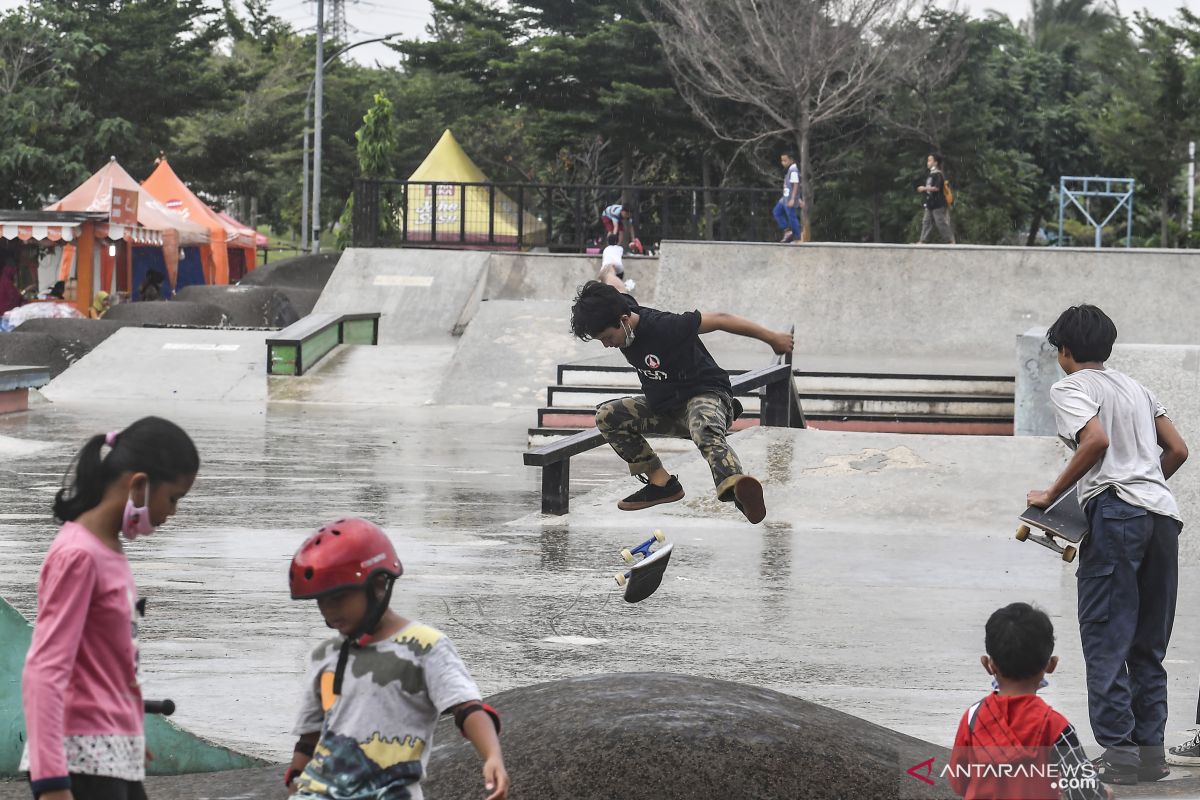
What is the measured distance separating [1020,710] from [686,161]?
41996 mm

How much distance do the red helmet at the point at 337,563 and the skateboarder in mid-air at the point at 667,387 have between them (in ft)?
Answer: 11.9

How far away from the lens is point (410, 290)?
90.0 feet

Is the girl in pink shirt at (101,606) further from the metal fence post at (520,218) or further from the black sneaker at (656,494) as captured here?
the metal fence post at (520,218)

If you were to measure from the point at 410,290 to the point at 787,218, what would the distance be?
707cm

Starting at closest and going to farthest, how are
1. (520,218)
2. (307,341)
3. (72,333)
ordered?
(307,341)
(72,333)
(520,218)

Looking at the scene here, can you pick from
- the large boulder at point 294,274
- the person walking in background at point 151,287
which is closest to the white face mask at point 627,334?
the person walking in background at point 151,287

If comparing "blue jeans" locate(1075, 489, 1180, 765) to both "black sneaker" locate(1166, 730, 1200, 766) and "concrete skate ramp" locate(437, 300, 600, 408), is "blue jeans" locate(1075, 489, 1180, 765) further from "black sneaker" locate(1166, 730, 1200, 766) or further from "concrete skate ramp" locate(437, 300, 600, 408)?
"concrete skate ramp" locate(437, 300, 600, 408)

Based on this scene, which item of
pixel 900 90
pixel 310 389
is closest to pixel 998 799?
pixel 310 389

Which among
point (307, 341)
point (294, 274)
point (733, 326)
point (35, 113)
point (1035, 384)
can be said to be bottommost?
point (307, 341)

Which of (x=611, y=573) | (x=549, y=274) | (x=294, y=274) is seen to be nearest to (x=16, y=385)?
(x=549, y=274)

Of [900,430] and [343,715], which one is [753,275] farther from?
[343,715]

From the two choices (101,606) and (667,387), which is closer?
(101,606)

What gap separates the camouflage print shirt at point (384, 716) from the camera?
3098 mm

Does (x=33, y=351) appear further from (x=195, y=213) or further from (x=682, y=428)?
(x=682, y=428)
